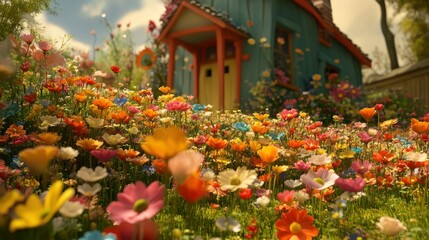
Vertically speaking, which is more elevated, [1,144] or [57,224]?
[1,144]

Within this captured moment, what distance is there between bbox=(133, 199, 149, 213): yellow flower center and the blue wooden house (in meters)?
8.54

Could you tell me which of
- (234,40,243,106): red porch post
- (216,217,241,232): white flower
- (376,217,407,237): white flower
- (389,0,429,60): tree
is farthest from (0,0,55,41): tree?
(389,0,429,60): tree

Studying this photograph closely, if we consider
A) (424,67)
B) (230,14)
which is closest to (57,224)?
(230,14)

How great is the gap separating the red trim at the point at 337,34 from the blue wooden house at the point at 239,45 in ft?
0.11

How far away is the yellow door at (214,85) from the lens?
36.8 feet

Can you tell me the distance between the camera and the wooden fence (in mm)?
17219

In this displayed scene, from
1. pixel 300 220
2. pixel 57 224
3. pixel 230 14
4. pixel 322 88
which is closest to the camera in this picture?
pixel 57 224

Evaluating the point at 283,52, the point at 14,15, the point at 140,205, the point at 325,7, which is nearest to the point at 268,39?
the point at 283,52

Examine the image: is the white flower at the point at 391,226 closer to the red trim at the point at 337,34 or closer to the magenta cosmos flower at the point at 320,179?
the magenta cosmos flower at the point at 320,179

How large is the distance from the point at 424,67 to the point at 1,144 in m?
16.9

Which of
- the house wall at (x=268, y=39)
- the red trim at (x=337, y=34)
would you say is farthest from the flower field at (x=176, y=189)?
the red trim at (x=337, y=34)

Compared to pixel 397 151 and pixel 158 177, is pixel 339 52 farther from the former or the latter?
pixel 158 177

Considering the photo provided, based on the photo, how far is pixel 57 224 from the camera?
71.2 inches

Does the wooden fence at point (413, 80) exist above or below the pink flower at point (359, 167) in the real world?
→ above
